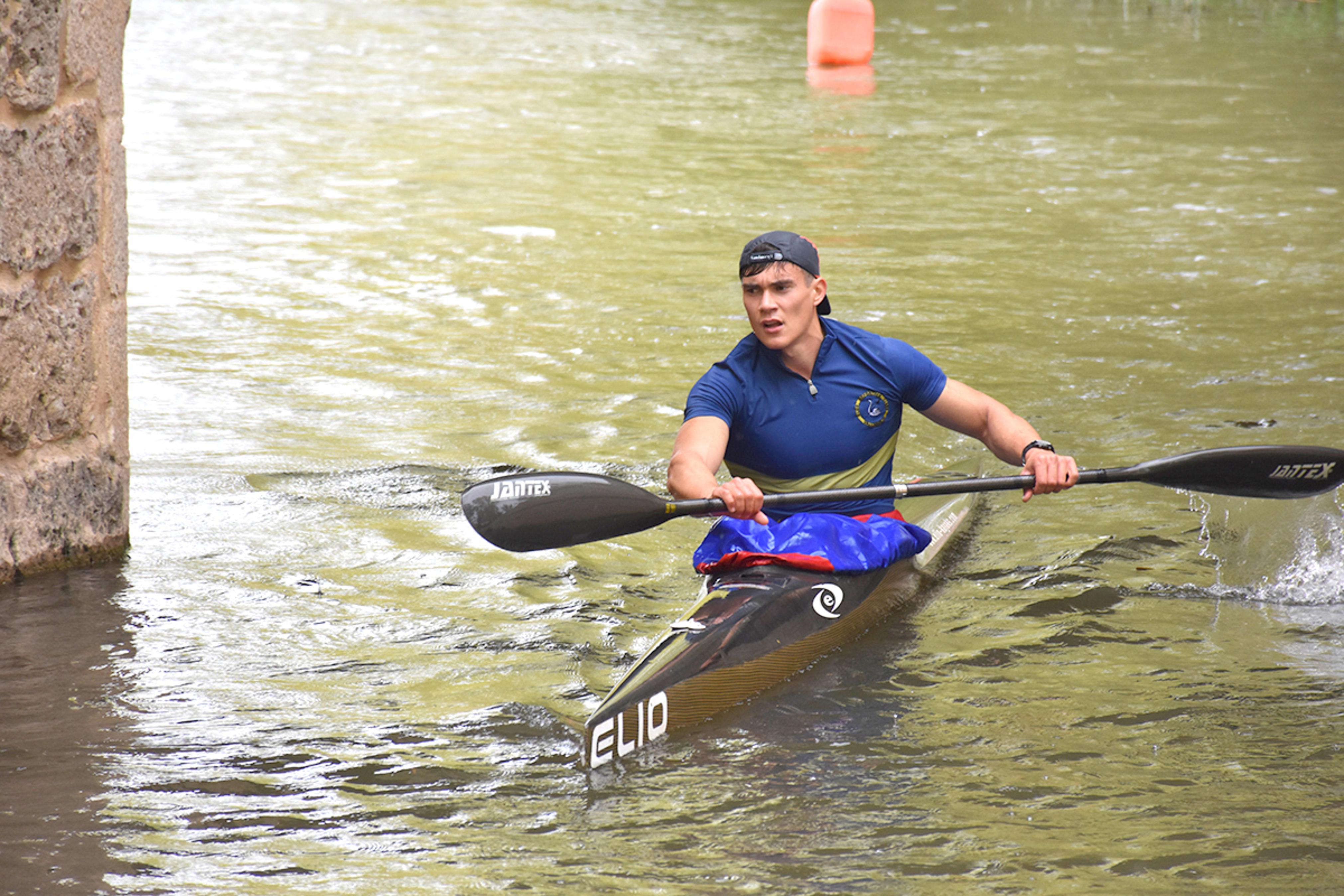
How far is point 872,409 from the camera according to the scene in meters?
4.53

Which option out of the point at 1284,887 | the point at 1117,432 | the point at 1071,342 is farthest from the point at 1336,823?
the point at 1071,342

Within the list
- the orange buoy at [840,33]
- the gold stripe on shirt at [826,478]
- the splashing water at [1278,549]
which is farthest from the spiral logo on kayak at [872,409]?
the orange buoy at [840,33]

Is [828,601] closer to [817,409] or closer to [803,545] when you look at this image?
[803,545]

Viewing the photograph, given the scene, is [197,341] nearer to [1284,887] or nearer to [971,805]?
[971,805]

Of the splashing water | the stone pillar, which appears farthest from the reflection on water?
the splashing water

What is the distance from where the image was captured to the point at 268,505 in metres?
5.34

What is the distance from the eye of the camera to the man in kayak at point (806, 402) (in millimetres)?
4395

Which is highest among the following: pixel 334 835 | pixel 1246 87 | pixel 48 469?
pixel 1246 87

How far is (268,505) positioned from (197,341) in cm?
237

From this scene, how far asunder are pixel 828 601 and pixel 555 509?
0.80m

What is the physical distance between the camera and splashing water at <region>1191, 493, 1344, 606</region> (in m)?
4.74

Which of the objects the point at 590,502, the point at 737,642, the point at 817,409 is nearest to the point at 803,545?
the point at 817,409

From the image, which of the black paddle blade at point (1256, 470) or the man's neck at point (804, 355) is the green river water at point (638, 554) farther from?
the man's neck at point (804, 355)

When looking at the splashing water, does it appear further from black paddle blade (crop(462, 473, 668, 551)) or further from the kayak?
black paddle blade (crop(462, 473, 668, 551))
